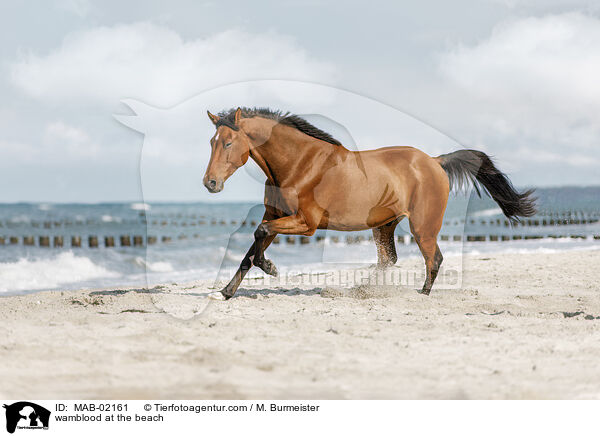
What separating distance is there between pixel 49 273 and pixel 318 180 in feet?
26.8

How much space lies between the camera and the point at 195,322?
532 cm

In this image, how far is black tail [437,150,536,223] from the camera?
7.12m

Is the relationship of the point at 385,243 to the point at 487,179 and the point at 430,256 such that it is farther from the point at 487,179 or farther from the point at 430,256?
the point at 487,179

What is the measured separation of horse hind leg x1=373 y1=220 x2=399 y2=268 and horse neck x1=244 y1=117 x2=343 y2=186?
1.35m

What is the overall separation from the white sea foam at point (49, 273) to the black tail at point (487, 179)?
7405 millimetres

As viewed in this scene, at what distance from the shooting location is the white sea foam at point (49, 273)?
34.2 ft

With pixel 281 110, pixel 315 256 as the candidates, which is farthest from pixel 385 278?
pixel 315 256

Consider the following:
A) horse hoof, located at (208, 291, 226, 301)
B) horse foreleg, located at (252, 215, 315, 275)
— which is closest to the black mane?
horse foreleg, located at (252, 215, 315, 275)

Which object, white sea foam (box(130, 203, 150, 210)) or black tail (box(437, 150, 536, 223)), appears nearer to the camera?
white sea foam (box(130, 203, 150, 210))

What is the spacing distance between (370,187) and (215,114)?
1.90m

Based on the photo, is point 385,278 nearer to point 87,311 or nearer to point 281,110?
point 281,110
